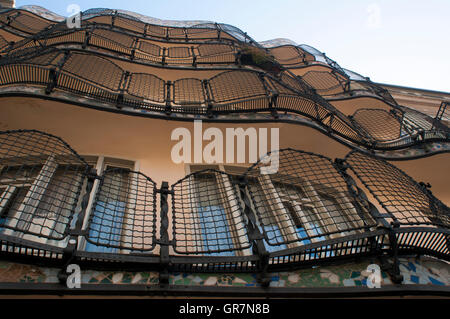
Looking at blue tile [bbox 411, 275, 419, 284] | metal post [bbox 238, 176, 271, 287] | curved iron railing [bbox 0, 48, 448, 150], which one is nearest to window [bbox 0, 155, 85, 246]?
curved iron railing [bbox 0, 48, 448, 150]

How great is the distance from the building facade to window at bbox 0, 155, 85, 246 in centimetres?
4

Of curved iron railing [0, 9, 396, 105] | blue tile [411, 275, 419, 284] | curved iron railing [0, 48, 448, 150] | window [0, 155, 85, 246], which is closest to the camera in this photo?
blue tile [411, 275, 419, 284]

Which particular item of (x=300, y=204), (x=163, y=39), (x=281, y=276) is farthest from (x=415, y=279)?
(x=163, y=39)

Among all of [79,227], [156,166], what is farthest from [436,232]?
[156,166]

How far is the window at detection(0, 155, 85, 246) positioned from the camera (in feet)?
16.7

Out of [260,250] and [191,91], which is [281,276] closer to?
[260,250]

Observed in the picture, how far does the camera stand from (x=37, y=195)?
575 cm

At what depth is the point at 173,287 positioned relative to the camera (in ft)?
13.0

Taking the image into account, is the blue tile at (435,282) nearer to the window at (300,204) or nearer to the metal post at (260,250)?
the window at (300,204)

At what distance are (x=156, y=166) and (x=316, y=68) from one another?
1125cm

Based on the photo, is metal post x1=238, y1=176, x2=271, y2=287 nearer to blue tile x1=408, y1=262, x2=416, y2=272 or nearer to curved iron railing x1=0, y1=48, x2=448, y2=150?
blue tile x1=408, y1=262, x2=416, y2=272

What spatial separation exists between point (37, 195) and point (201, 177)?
3.11 m

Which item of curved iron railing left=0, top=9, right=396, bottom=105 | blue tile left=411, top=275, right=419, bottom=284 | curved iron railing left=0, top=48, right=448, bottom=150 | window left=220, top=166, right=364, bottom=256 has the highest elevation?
curved iron railing left=0, top=9, right=396, bottom=105
